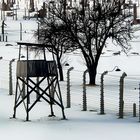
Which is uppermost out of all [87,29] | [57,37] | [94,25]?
[94,25]

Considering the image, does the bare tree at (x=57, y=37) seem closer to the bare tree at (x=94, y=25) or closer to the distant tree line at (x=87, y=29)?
the distant tree line at (x=87, y=29)

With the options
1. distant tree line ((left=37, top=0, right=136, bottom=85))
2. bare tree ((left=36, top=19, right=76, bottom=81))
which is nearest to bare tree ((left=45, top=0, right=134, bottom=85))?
distant tree line ((left=37, top=0, right=136, bottom=85))

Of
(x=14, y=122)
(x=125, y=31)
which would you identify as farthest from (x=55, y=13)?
(x=14, y=122)

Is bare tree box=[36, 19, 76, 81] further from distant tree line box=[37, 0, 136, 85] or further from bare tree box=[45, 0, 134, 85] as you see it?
bare tree box=[45, 0, 134, 85]

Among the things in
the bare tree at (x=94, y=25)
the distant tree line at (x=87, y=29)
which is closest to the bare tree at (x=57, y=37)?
the distant tree line at (x=87, y=29)

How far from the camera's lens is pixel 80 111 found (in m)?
16.3

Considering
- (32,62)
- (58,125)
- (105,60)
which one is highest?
(32,62)

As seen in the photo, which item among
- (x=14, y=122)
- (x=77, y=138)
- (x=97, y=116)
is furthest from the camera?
(x=97, y=116)

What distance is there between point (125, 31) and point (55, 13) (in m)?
5.16

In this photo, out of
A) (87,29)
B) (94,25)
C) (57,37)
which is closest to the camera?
(57,37)

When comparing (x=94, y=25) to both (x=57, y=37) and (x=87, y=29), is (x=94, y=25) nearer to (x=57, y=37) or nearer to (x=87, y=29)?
(x=87, y=29)

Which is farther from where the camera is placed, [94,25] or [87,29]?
[87,29]

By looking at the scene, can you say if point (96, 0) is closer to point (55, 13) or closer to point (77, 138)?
point (55, 13)

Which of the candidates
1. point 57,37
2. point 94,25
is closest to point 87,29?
point 94,25
